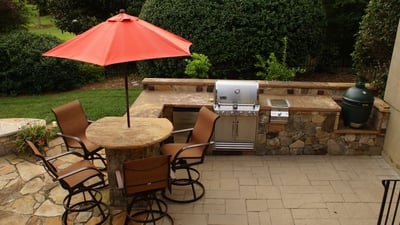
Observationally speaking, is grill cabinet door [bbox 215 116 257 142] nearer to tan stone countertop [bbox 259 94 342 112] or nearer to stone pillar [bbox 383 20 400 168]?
tan stone countertop [bbox 259 94 342 112]

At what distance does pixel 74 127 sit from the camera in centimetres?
535

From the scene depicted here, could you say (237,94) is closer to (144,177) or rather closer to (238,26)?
(144,177)

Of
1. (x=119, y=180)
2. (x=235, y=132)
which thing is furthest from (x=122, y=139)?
(x=235, y=132)

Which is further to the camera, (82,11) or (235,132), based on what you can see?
(82,11)

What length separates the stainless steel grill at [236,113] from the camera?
5934mm

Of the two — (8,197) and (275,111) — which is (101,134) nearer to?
(8,197)

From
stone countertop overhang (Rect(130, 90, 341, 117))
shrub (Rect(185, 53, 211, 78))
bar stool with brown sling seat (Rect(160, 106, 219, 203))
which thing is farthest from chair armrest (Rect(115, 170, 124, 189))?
shrub (Rect(185, 53, 211, 78))

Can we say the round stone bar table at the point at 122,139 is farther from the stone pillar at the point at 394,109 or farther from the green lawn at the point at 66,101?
the stone pillar at the point at 394,109

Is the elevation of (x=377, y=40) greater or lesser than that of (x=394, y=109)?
greater

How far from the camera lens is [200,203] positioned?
484 centimetres

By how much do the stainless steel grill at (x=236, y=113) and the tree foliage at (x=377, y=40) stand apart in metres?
2.41

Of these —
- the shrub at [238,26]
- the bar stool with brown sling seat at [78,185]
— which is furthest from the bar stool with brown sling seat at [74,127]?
the shrub at [238,26]

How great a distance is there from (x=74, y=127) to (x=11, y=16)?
25.3 ft

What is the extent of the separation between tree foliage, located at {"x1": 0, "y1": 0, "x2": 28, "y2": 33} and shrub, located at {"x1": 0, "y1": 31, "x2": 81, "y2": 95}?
1.86m
